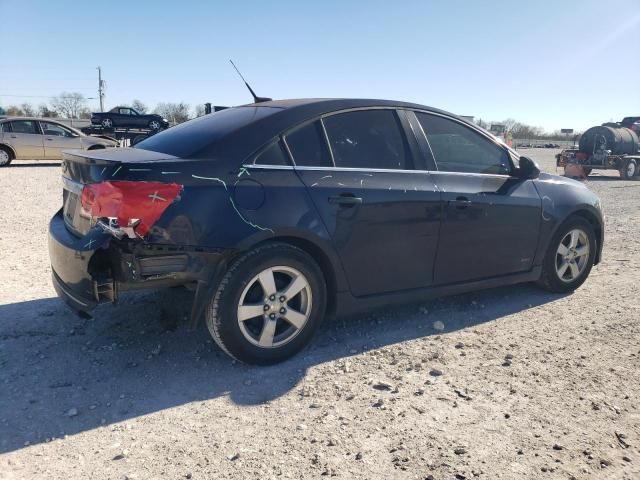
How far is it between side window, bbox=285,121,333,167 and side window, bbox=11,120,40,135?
16262mm

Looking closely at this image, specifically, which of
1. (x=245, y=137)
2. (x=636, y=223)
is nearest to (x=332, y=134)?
(x=245, y=137)

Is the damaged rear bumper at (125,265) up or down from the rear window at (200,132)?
down

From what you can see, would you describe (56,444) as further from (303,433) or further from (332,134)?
(332,134)

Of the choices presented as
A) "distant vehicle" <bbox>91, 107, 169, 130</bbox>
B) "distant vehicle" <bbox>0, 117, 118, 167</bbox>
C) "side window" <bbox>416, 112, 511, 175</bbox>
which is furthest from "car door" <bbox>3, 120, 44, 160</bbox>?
"side window" <bbox>416, 112, 511, 175</bbox>

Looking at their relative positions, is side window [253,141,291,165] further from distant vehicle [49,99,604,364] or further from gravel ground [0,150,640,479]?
gravel ground [0,150,640,479]

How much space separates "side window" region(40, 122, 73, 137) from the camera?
1705 centimetres

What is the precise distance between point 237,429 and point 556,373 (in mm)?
2086

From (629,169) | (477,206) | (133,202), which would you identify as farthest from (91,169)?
(629,169)

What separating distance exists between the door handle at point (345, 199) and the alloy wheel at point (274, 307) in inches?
21.5

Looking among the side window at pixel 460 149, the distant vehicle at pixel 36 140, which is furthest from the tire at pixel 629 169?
the distant vehicle at pixel 36 140

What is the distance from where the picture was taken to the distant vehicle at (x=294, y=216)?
2.98 meters

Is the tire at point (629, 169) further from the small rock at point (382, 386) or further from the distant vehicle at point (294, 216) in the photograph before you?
the small rock at point (382, 386)

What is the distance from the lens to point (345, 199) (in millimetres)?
3494

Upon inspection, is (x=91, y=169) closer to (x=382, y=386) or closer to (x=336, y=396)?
(x=336, y=396)
